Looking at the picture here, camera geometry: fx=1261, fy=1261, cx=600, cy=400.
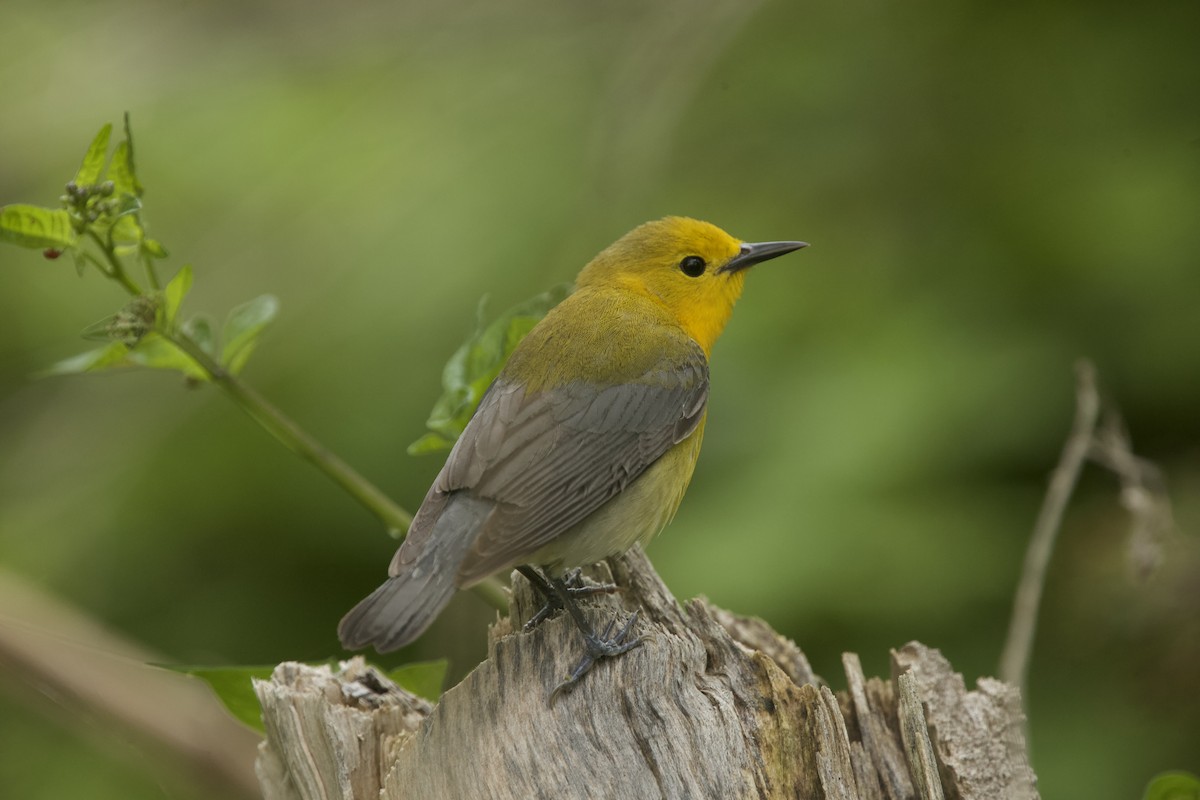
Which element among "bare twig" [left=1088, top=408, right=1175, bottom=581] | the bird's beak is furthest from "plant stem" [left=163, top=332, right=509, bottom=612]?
"bare twig" [left=1088, top=408, right=1175, bottom=581]

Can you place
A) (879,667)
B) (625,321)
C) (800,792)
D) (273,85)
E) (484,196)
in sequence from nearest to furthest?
(800,792) → (625,321) → (879,667) → (484,196) → (273,85)

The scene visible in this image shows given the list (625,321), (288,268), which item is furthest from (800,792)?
(288,268)

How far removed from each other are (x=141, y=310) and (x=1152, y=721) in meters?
3.65

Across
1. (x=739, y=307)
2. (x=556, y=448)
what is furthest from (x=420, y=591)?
(x=739, y=307)

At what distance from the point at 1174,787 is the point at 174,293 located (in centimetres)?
261

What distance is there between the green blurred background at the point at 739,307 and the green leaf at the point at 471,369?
62.9 inches

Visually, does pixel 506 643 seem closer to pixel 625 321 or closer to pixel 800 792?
pixel 800 792

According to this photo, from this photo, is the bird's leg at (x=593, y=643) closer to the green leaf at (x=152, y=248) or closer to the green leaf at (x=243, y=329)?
the green leaf at (x=243, y=329)

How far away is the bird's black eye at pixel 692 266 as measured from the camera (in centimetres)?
458

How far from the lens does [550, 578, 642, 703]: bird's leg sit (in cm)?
296

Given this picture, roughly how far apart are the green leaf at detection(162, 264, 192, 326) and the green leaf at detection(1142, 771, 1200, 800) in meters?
2.54

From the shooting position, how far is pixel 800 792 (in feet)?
9.17

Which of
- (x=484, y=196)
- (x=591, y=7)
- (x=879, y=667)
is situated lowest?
(x=879, y=667)

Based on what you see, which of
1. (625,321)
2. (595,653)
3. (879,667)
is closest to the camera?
(595,653)
